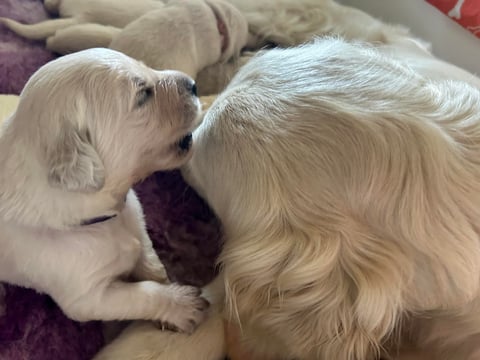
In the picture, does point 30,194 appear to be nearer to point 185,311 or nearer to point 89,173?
point 89,173

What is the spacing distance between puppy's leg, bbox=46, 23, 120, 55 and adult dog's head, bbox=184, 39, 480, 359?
2.45 feet

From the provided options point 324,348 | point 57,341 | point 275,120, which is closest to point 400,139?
point 275,120

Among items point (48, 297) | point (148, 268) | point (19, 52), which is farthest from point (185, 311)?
point (19, 52)

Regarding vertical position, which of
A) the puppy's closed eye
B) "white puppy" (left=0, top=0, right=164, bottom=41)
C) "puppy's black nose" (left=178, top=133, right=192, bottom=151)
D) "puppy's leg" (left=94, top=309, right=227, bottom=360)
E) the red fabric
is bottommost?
"puppy's leg" (left=94, top=309, right=227, bottom=360)

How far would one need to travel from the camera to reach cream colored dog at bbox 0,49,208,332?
96 cm

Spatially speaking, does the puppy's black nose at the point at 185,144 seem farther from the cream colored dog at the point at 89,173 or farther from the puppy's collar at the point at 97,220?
the puppy's collar at the point at 97,220

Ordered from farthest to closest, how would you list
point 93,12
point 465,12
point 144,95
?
point 93,12 → point 465,12 → point 144,95

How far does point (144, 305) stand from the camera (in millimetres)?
1113

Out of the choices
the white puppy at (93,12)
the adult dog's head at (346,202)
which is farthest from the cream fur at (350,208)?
the white puppy at (93,12)

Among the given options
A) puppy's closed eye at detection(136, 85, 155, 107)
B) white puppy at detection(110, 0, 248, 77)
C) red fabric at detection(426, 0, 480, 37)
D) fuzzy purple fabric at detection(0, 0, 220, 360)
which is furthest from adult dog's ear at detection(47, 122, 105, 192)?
red fabric at detection(426, 0, 480, 37)

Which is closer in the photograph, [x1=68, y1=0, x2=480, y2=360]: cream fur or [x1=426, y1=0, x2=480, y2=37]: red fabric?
[x1=68, y1=0, x2=480, y2=360]: cream fur

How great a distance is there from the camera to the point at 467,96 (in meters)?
0.96

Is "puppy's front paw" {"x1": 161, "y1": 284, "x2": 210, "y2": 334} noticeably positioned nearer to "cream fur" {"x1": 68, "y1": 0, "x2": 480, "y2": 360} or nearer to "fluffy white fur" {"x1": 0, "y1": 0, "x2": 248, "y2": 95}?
"cream fur" {"x1": 68, "y1": 0, "x2": 480, "y2": 360}

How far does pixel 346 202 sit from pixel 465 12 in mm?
849
